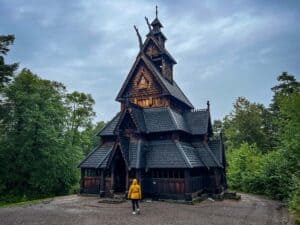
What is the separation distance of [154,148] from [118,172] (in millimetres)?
3465

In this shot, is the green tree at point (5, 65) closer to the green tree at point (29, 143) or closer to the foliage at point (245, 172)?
the green tree at point (29, 143)

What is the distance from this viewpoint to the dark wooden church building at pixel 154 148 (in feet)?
58.0

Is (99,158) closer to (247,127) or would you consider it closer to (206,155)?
(206,155)

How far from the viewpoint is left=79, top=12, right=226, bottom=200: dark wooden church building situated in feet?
58.0

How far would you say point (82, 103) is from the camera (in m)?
33.5

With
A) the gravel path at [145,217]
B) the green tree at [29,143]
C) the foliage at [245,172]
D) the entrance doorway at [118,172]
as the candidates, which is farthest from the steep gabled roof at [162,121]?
the green tree at [29,143]

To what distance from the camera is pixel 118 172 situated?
1975 cm

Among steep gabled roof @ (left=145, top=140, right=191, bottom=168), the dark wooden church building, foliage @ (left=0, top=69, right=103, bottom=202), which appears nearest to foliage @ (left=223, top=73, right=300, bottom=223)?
the dark wooden church building

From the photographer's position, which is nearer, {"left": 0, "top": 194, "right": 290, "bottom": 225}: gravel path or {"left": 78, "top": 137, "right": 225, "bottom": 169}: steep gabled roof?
{"left": 0, "top": 194, "right": 290, "bottom": 225}: gravel path

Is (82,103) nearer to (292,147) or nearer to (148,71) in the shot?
(148,71)

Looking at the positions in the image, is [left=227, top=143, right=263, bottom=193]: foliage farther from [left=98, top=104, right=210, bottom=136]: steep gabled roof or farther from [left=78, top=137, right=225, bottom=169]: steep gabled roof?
[left=98, top=104, right=210, bottom=136]: steep gabled roof

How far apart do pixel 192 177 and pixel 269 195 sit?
26.1ft

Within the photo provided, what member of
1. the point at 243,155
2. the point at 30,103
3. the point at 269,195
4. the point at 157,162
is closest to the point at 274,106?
the point at 243,155

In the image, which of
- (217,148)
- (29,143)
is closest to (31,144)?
(29,143)
